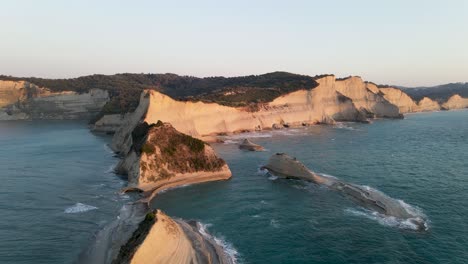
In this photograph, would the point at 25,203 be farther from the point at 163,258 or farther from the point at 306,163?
the point at 306,163

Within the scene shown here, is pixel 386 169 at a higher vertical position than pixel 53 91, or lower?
lower

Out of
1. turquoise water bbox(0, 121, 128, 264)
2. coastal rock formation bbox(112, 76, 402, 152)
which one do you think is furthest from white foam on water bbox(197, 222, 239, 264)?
coastal rock formation bbox(112, 76, 402, 152)

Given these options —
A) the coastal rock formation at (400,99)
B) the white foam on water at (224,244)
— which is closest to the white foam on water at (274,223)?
the white foam on water at (224,244)

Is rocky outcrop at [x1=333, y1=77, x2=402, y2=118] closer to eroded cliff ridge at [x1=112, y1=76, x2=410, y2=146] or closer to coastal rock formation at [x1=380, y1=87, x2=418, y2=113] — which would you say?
eroded cliff ridge at [x1=112, y1=76, x2=410, y2=146]

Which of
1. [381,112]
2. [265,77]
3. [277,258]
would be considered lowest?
[277,258]

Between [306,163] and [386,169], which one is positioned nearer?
[386,169]

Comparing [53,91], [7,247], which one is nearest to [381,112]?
[53,91]

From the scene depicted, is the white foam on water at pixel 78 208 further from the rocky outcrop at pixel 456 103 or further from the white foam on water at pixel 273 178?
the rocky outcrop at pixel 456 103
